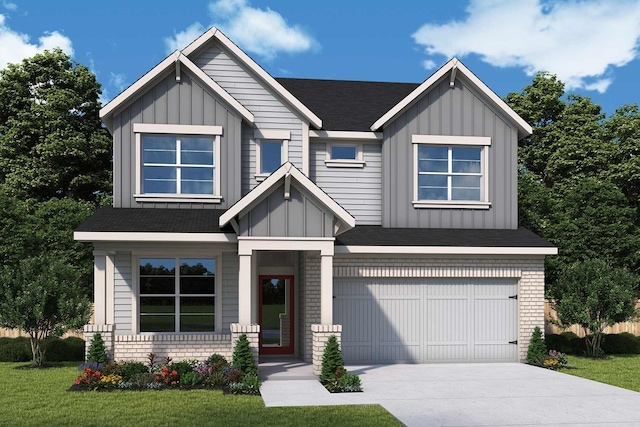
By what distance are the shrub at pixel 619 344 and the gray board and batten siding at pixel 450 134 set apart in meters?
5.19

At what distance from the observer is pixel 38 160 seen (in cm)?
3316

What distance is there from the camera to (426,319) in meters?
19.0

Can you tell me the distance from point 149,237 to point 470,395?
26.5ft

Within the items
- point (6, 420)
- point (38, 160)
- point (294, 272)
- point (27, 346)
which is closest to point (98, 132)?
point (38, 160)

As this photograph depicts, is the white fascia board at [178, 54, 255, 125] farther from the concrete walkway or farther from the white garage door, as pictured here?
the concrete walkway

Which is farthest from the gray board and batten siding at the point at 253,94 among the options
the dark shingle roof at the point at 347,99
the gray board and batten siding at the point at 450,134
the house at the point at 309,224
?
the gray board and batten siding at the point at 450,134

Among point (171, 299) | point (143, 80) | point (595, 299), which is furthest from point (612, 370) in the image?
point (143, 80)

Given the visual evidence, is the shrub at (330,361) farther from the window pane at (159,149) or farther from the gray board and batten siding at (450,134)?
the window pane at (159,149)

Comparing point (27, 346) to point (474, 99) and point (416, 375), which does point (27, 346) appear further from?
point (474, 99)

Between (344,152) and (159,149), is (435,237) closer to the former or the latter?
(344,152)

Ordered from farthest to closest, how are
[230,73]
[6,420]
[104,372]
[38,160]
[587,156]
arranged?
[587,156] → [38,160] → [230,73] → [104,372] → [6,420]

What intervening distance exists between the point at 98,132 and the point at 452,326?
2236 cm

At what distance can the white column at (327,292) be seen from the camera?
633 inches

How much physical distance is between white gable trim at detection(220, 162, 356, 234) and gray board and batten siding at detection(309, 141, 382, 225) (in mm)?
3853
